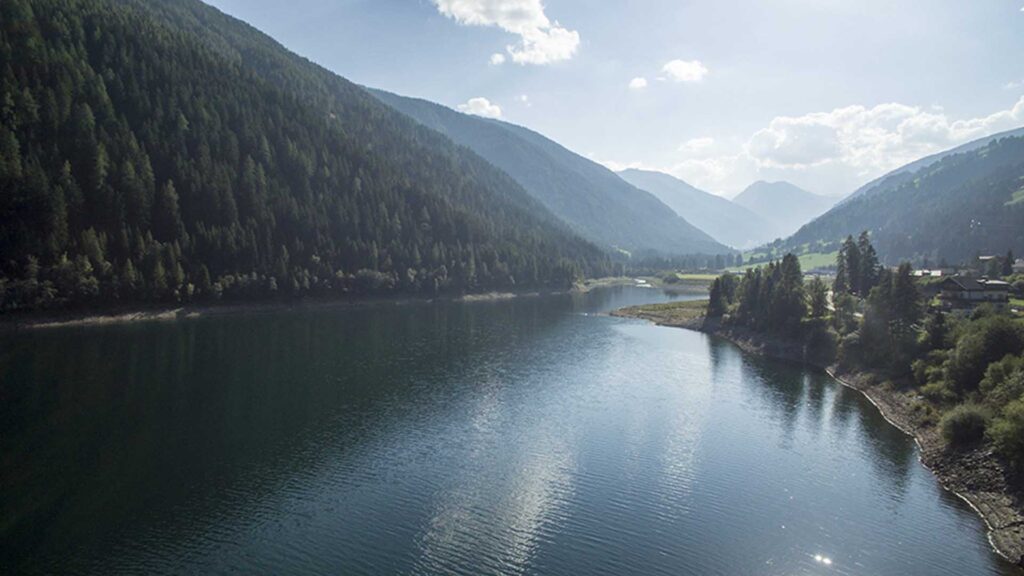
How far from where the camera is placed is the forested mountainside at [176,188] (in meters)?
96.2

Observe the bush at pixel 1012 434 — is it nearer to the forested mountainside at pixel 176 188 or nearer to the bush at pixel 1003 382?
the bush at pixel 1003 382

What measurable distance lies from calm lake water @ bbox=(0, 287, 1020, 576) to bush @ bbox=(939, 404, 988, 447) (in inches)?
145

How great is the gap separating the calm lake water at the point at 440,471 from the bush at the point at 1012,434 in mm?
4619

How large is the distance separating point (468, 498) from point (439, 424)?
53.4ft

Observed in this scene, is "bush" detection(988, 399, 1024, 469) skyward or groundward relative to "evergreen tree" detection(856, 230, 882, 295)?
groundward

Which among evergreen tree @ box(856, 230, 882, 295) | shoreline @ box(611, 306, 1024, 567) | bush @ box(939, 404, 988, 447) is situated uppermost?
evergreen tree @ box(856, 230, 882, 295)

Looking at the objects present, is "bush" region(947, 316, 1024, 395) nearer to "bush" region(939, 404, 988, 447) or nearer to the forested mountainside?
"bush" region(939, 404, 988, 447)

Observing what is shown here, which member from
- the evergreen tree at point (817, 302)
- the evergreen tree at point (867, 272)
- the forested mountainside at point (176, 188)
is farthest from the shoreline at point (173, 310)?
the evergreen tree at point (867, 272)

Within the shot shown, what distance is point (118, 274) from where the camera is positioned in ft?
322

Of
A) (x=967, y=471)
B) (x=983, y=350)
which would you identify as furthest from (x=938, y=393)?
(x=967, y=471)

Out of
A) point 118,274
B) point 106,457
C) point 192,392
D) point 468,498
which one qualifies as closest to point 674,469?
point 468,498

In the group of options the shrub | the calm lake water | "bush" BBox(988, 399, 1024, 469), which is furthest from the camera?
the shrub

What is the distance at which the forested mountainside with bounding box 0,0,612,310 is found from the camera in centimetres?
9625

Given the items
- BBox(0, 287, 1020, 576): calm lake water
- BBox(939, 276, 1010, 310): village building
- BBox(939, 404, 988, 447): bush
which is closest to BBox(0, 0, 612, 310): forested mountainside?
BBox(0, 287, 1020, 576): calm lake water
